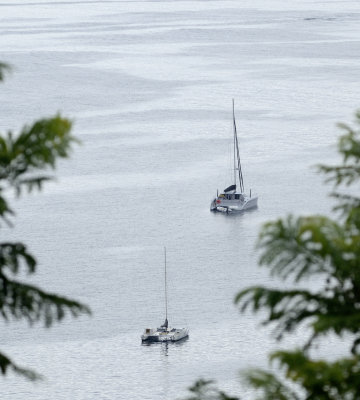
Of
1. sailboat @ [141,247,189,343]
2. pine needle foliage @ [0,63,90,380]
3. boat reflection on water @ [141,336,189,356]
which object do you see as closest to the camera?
pine needle foliage @ [0,63,90,380]

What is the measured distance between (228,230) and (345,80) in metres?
69.6

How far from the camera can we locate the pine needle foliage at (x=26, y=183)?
607 cm

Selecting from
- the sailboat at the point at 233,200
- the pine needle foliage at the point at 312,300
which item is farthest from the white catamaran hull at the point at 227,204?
the pine needle foliage at the point at 312,300

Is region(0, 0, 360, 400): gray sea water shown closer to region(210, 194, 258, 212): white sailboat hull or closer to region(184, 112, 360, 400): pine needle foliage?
region(210, 194, 258, 212): white sailboat hull

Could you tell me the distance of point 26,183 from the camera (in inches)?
248

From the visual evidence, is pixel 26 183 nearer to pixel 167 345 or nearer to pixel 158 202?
pixel 167 345

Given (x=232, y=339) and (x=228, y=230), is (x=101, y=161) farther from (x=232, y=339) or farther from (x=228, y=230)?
(x=232, y=339)

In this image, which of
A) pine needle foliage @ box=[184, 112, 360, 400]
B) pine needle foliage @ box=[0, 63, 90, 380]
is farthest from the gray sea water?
pine needle foliage @ box=[184, 112, 360, 400]

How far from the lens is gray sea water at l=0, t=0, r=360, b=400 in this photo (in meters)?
49.4

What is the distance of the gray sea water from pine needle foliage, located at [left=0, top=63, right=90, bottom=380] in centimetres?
75

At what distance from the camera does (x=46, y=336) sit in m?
53.0

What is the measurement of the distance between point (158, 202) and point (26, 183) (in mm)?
71644

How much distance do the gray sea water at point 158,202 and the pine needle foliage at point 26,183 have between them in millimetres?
749

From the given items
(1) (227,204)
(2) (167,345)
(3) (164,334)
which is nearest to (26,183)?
(3) (164,334)
